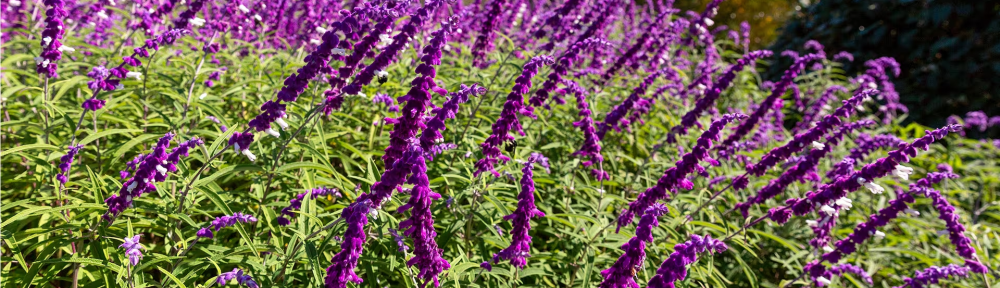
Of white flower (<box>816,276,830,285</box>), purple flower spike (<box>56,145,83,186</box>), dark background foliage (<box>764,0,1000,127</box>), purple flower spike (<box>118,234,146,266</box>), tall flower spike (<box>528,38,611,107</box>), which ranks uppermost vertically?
dark background foliage (<box>764,0,1000,127</box>)

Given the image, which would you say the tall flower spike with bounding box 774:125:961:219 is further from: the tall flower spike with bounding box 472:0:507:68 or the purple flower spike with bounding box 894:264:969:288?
the tall flower spike with bounding box 472:0:507:68

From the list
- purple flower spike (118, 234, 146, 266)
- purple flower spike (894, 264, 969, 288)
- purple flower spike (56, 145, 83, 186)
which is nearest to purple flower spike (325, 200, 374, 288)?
purple flower spike (118, 234, 146, 266)

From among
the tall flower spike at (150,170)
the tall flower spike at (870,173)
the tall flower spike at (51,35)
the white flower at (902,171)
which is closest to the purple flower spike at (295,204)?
the tall flower spike at (150,170)

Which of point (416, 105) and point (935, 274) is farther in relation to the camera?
point (935, 274)

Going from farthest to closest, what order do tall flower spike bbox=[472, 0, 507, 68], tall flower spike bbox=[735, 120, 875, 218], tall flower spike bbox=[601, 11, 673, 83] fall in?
tall flower spike bbox=[601, 11, 673, 83] → tall flower spike bbox=[472, 0, 507, 68] → tall flower spike bbox=[735, 120, 875, 218]

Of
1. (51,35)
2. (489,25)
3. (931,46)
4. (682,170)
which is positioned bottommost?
(51,35)

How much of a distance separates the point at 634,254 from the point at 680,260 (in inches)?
10.2

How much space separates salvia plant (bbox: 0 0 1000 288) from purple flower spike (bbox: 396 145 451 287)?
0.01 meters

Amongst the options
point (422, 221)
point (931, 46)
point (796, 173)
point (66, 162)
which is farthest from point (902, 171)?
point (931, 46)

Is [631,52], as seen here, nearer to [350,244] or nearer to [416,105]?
[416,105]

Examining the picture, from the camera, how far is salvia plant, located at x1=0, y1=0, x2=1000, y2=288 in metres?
2.97

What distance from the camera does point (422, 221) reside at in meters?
2.69

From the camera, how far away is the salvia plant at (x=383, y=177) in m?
2.97

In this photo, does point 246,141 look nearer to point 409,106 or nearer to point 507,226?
point 409,106
